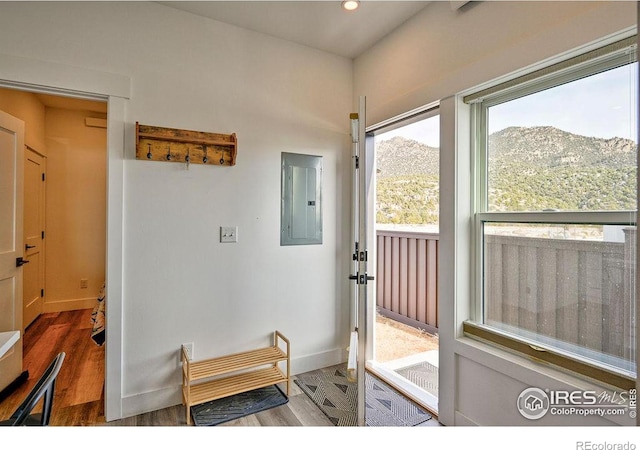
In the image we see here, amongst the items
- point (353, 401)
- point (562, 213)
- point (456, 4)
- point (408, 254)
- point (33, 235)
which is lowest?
point (353, 401)

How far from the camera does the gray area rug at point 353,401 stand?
201 centimetres

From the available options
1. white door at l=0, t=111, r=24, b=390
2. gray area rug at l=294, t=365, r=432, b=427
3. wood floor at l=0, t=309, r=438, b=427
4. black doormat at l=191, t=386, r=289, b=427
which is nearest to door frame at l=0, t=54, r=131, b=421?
wood floor at l=0, t=309, r=438, b=427

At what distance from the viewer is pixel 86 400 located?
2162 millimetres

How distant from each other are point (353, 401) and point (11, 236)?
2.64 metres

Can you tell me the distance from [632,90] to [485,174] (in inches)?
27.3

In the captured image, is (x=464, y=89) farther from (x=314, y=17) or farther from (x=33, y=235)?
(x=33, y=235)

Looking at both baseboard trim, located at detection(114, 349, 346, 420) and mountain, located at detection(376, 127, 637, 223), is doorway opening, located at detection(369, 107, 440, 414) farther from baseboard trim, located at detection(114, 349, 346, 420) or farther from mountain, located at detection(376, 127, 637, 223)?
baseboard trim, located at detection(114, 349, 346, 420)

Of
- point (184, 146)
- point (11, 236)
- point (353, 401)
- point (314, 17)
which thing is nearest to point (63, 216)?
point (11, 236)

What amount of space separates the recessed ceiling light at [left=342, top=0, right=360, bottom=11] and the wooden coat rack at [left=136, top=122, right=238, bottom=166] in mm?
1083

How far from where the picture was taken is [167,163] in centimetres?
211

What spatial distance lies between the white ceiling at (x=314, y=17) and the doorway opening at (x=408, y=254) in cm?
67

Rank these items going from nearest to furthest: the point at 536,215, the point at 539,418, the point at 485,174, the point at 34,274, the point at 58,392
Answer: the point at 539,418, the point at 536,215, the point at 485,174, the point at 58,392, the point at 34,274
